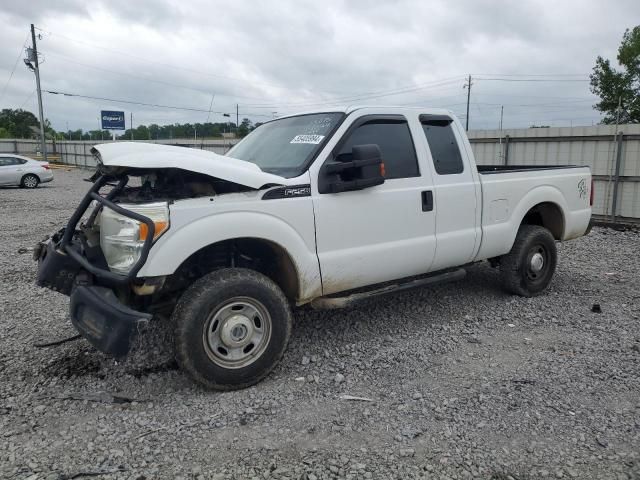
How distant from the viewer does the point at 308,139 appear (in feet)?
14.2

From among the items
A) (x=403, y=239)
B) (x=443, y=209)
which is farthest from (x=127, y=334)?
(x=443, y=209)

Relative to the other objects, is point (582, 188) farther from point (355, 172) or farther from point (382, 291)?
point (355, 172)

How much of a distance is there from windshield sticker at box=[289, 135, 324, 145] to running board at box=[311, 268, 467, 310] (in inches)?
49.4

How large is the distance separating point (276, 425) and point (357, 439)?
0.52 m

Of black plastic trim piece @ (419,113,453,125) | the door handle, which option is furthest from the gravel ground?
black plastic trim piece @ (419,113,453,125)

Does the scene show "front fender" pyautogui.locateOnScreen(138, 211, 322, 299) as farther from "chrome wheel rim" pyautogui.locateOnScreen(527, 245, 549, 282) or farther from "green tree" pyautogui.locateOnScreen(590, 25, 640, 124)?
"green tree" pyautogui.locateOnScreen(590, 25, 640, 124)

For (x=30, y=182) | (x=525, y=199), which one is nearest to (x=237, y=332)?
(x=525, y=199)

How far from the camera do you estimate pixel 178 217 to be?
3.40 meters

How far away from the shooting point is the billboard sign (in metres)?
35.7

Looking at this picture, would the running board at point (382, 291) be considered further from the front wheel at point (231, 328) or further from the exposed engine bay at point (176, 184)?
the exposed engine bay at point (176, 184)

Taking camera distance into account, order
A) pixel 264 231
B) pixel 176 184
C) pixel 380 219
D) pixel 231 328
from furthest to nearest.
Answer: pixel 380 219
pixel 176 184
pixel 264 231
pixel 231 328

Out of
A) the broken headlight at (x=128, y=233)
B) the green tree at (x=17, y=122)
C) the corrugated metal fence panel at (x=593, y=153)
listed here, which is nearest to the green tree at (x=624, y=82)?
the corrugated metal fence panel at (x=593, y=153)

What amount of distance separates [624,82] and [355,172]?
42232 mm

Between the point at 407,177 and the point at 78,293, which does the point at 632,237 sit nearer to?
the point at 407,177
